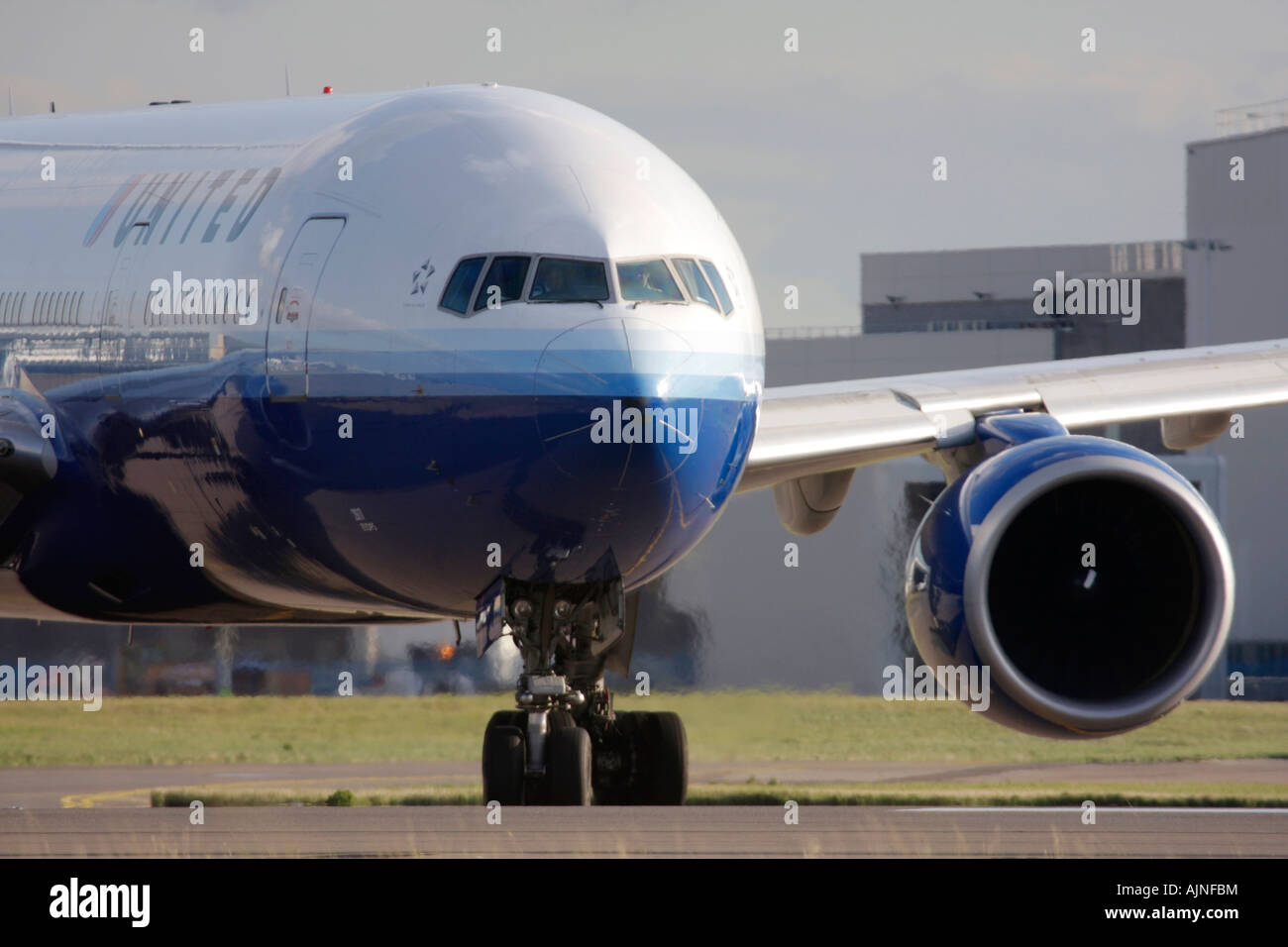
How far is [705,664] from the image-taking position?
85.9ft

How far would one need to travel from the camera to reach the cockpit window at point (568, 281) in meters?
11.7

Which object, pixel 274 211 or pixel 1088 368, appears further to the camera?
pixel 1088 368

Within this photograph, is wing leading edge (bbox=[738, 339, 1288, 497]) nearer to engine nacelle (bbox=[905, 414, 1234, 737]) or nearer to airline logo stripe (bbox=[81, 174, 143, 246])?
engine nacelle (bbox=[905, 414, 1234, 737])

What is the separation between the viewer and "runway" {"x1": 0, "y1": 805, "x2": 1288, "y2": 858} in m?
12.8

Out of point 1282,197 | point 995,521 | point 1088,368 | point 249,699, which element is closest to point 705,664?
point 249,699

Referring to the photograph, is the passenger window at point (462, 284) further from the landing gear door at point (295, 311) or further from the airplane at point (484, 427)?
the landing gear door at point (295, 311)

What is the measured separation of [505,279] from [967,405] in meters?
5.12

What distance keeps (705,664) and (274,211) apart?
13.9m

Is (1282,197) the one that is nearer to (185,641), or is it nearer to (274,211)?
(185,641)

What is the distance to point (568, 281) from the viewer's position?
38.4ft

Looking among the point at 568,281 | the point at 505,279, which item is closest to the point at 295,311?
the point at 505,279

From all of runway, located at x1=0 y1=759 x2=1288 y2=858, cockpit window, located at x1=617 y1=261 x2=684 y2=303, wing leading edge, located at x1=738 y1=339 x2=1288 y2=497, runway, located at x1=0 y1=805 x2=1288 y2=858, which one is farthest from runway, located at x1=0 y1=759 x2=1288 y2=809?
cockpit window, located at x1=617 y1=261 x2=684 y2=303

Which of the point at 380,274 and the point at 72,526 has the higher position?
the point at 380,274

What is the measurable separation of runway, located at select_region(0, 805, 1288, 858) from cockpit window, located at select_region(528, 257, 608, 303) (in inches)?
114
